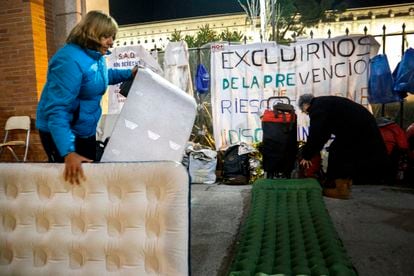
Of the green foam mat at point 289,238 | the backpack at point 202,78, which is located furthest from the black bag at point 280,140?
the backpack at point 202,78

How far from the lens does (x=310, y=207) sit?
3.90 m

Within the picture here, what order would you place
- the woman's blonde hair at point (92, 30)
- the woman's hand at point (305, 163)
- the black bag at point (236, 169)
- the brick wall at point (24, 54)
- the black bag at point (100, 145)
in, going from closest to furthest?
the woman's blonde hair at point (92, 30)
the black bag at point (100, 145)
the woman's hand at point (305, 163)
the black bag at point (236, 169)
the brick wall at point (24, 54)

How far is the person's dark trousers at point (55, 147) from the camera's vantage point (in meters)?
2.52

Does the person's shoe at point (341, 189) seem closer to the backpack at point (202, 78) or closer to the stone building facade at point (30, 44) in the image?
the backpack at point (202, 78)

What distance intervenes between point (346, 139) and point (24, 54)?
18.4 ft

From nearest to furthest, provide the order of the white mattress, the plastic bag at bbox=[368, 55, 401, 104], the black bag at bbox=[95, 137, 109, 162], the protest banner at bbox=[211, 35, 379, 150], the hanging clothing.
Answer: the white mattress, the black bag at bbox=[95, 137, 109, 162], the plastic bag at bbox=[368, 55, 401, 104], the protest banner at bbox=[211, 35, 379, 150], the hanging clothing

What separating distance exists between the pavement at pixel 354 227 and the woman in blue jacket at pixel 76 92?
1.41m

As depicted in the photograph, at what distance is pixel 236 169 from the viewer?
18.6 ft

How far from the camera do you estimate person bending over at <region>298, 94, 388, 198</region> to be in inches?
175

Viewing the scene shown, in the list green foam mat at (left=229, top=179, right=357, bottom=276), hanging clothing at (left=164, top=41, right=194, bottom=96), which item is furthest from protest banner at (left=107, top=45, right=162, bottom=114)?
green foam mat at (left=229, top=179, right=357, bottom=276)

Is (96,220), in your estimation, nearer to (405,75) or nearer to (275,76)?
(275,76)

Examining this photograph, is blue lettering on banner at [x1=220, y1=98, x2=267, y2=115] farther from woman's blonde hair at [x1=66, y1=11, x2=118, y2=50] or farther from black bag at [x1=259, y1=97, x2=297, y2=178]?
woman's blonde hair at [x1=66, y1=11, x2=118, y2=50]

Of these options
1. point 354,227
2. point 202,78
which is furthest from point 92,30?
point 202,78

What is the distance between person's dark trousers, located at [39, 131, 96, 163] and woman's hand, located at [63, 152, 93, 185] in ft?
0.99
